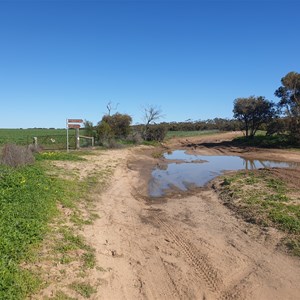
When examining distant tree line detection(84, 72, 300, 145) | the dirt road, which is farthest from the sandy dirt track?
distant tree line detection(84, 72, 300, 145)

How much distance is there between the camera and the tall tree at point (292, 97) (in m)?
32.5

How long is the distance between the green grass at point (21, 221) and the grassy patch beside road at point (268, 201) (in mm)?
5101

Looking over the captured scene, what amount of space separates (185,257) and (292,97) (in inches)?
1242

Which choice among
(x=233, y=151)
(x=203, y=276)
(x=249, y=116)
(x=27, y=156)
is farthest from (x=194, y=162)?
(x=203, y=276)

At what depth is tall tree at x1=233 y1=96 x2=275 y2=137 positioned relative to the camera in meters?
37.8

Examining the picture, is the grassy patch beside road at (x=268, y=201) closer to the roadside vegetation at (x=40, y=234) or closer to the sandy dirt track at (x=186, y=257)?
the sandy dirt track at (x=186, y=257)

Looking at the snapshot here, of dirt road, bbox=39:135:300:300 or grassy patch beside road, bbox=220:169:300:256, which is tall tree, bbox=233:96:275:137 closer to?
grassy patch beside road, bbox=220:169:300:256

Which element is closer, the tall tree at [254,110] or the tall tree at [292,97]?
the tall tree at [292,97]

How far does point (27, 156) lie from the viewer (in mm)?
15828

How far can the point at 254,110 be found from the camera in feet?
126

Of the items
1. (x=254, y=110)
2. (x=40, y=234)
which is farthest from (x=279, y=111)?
(x=40, y=234)

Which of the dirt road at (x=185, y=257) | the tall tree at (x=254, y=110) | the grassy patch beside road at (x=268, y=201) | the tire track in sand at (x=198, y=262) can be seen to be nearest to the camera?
the dirt road at (x=185, y=257)

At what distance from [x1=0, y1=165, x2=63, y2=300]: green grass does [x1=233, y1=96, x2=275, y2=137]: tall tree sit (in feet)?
102

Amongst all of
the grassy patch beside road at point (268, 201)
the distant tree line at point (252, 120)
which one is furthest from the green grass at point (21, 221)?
the distant tree line at point (252, 120)
